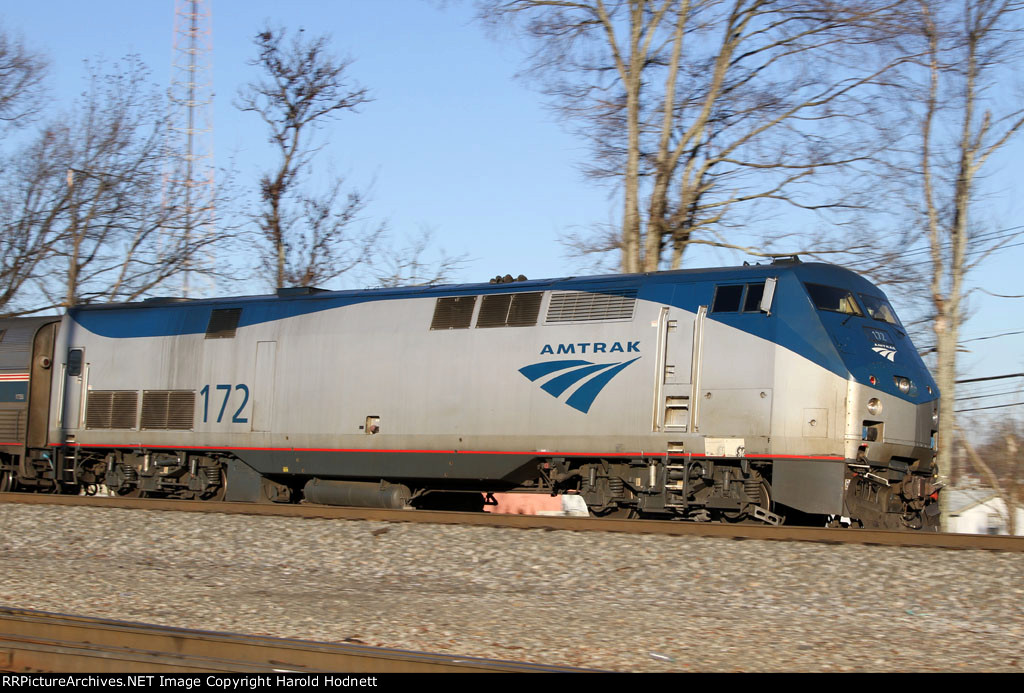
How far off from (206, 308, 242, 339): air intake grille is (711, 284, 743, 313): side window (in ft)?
27.0

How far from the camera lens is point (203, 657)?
6.65 m

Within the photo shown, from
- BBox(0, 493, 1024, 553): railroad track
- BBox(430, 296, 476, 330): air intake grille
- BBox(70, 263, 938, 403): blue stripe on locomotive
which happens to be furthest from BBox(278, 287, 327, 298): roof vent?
BBox(0, 493, 1024, 553): railroad track

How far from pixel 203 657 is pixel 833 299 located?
920 centimetres

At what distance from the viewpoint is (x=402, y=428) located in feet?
50.0

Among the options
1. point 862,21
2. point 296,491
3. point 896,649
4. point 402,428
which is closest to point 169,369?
point 296,491

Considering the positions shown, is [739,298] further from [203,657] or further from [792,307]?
[203,657]

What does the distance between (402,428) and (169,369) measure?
499cm

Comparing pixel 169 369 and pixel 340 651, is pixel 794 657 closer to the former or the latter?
pixel 340 651

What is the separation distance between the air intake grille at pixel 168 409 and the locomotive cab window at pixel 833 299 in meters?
10.3

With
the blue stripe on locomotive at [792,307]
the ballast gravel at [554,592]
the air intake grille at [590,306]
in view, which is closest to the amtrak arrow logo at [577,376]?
the air intake grille at [590,306]

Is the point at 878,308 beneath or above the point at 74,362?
above

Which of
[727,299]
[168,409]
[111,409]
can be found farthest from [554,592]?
[111,409]

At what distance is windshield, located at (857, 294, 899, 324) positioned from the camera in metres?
13.6

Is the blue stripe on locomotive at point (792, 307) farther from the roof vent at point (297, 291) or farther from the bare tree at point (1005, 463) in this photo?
the bare tree at point (1005, 463)
